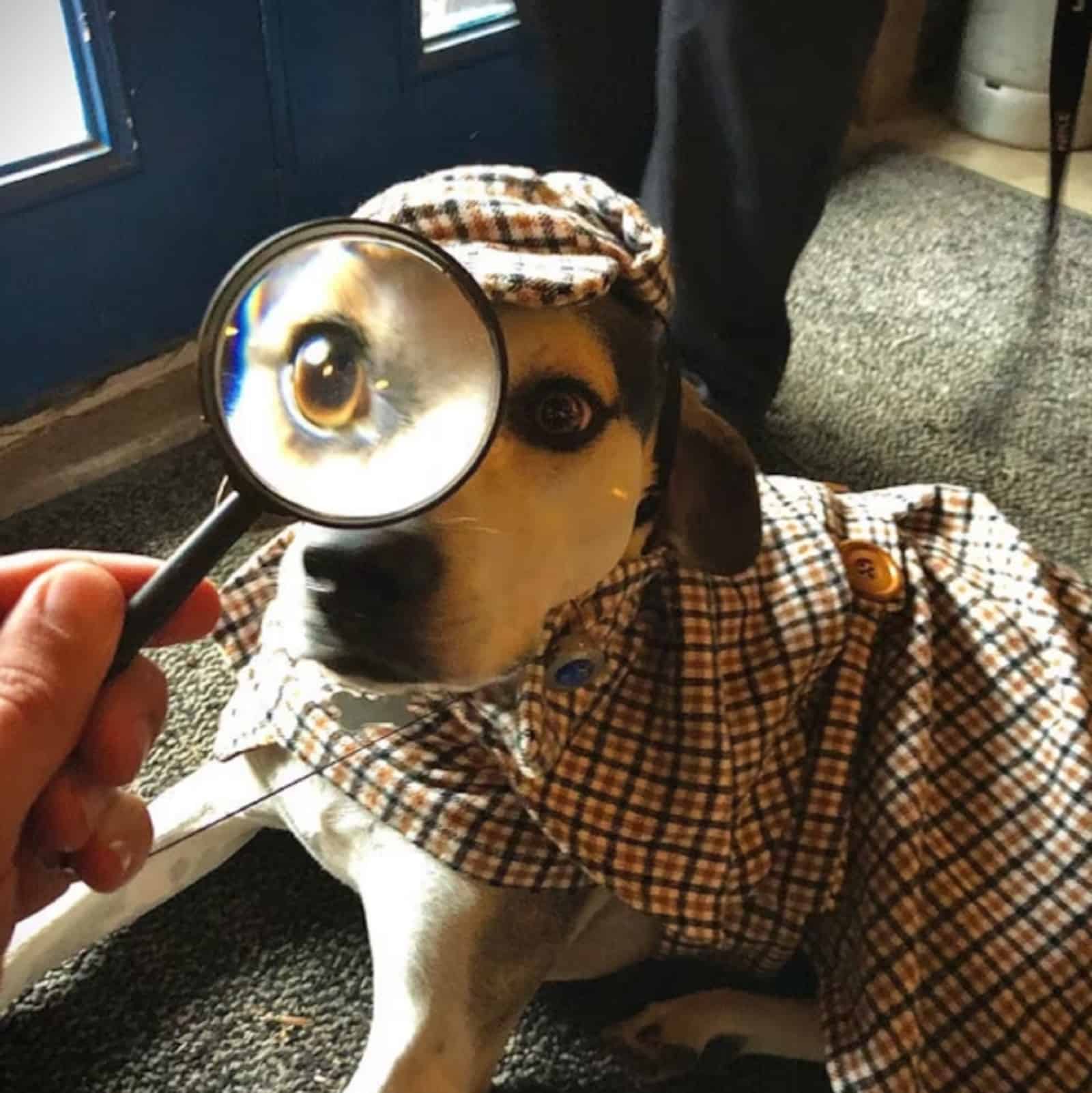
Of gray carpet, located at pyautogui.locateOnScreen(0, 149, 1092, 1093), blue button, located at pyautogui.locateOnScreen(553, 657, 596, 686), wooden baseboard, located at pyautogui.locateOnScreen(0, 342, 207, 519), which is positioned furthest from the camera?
wooden baseboard, located at pyautogui.locateOnScreen(0, 342, 207, 519)

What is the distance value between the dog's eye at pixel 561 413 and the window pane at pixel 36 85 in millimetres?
1118

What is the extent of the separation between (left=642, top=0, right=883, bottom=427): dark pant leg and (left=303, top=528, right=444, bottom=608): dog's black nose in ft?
3.11

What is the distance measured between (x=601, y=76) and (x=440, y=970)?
4.06 ft

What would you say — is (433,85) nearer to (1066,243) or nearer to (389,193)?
(1066,243)

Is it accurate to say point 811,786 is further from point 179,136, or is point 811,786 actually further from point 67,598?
point 179,136

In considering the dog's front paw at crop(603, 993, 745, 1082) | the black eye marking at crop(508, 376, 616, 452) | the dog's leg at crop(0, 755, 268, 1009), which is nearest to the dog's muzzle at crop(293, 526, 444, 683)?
the black eye marking at crop(508, 376, 616, 452)

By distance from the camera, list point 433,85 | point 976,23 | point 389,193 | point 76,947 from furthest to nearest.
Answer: point 976,23 < point 433,85 < point 76,947 < point 389,193

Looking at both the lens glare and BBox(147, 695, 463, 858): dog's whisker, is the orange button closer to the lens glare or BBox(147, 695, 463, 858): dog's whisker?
BBox(147, 695, 463, 858): dog's whisker

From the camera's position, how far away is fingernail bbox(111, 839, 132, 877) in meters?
0.74

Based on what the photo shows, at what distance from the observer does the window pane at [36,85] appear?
68.1 inches

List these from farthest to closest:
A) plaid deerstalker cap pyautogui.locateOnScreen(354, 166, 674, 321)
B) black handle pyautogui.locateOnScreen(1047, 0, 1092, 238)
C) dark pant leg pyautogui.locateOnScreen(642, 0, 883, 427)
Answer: black handle pyautogui.locateOnScreen(1047, 0, 1092, 238), dark pant leg pyautogui.locateOnScreen(642, 0, 883, 427), plaid deerstalker cap pyautogui.locateOnScreen(354, 166, 674, 321)

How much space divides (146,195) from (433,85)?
0.49 m

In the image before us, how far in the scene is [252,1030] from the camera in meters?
1.25

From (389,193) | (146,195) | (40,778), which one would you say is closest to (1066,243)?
(146,195)
